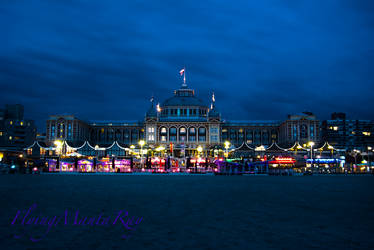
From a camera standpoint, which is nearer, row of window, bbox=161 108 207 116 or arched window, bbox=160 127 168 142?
arched window, bbox=160 127 168 142

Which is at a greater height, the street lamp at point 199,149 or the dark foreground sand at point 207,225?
the street lamp at point 199,149

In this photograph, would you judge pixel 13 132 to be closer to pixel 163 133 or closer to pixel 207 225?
pixel 163 133

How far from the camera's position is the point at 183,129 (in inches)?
7101

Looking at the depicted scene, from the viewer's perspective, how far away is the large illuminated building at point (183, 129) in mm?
173375

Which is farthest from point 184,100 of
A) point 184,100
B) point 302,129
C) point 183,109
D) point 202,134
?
point 302,129

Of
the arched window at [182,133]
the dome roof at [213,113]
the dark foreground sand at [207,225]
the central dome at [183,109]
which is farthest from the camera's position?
the central dome at [183,109]

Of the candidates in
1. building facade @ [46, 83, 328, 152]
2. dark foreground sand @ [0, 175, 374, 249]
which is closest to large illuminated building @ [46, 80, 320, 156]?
building facade @ [46, 83, 328, 152]

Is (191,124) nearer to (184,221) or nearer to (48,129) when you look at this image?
(48,129)

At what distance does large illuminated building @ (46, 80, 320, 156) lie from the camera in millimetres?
173375

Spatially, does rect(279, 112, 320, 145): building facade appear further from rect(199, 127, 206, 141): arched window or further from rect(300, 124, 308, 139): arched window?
rect(199, 127, 206, 141): arched window

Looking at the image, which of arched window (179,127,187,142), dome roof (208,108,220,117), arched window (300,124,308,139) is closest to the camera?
arched window (300,124,308,139)

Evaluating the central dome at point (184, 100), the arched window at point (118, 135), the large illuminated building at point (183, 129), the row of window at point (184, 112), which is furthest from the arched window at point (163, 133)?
the arched window at point (118, 135)

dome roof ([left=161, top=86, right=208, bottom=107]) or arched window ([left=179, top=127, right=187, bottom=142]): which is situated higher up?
dome roof ([left=161, top=86, right=208, bottom=107])

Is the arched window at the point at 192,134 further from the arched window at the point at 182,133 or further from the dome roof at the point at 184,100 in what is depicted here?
the dome roof at the point at 184,100
